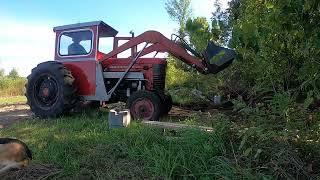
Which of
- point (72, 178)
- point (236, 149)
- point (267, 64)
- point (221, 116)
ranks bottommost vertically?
point (72, 178)

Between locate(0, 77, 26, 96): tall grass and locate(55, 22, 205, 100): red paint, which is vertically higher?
locate(55, 22, 205, 100): red paint

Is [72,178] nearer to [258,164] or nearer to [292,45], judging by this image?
[258,164]

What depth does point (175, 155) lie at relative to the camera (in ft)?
16.3

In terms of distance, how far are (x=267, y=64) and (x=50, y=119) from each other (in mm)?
6153

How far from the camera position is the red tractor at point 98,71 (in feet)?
30.5

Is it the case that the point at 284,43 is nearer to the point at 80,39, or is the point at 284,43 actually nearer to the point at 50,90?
the point at 80,39

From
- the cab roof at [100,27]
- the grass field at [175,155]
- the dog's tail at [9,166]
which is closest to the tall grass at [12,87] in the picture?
the cab roof at [100,27]

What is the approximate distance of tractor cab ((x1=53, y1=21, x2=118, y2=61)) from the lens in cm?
995


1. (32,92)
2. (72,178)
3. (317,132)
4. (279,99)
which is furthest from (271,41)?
(32,92)

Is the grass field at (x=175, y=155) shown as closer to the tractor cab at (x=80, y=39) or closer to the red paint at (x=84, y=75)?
the red paint at (x=84, y=75)

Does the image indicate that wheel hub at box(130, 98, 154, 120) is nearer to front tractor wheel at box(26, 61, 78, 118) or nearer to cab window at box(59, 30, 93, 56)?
front tractor wheel at box(26, 61, 78, 118)

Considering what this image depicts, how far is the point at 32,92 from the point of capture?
10344 mm

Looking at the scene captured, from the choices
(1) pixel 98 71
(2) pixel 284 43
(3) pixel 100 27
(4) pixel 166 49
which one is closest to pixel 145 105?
(4) pixel 166 49

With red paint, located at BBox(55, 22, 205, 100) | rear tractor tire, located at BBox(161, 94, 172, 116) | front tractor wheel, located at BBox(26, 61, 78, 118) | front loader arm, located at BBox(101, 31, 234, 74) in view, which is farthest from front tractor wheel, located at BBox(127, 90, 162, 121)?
front tractor wheel, located at BBox(26, 61, 78, 118)
